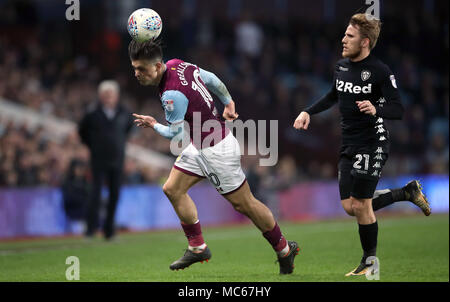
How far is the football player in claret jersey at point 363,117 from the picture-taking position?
7.31 m

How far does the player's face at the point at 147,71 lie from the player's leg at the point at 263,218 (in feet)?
4.47

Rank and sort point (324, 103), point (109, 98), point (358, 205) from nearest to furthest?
point (358, 205) → point (324, 103) → point (109, 98)

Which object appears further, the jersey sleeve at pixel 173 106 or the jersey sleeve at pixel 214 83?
the jersey sleeve at pixel 214 83

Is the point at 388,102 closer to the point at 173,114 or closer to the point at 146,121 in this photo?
the point at 173,114

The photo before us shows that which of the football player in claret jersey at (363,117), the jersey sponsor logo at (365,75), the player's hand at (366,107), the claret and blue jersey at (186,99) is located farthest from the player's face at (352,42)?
the claret and blue jersey at (186,99)

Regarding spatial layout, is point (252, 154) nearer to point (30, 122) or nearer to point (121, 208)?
point (121, 208)

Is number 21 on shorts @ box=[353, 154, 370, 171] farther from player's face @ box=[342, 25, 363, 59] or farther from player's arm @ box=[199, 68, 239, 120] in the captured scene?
player's arm @ box=[199, 68, 239, 120]

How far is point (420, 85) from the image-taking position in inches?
985

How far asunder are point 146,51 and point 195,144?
1.05m

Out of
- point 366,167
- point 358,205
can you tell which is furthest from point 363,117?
point 358,205

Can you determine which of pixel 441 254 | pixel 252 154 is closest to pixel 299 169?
pixel 252 154

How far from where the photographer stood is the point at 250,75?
22.7 m

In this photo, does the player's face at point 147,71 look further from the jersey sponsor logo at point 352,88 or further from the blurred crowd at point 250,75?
the blurred crowd at point 250,75

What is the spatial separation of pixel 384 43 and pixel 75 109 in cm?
1177
